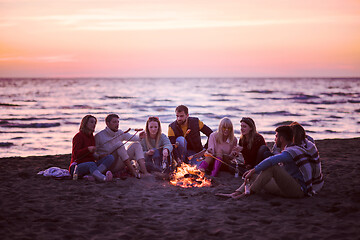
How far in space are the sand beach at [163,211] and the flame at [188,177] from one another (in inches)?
8.2

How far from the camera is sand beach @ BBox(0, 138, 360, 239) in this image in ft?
14.7

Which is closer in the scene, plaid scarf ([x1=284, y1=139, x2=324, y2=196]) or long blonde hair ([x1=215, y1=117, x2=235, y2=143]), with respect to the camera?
plaid scarf ([x1=284, y1=139, x2=324, y2=196])

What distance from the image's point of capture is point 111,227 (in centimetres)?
474

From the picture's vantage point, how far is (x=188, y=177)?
7.38m

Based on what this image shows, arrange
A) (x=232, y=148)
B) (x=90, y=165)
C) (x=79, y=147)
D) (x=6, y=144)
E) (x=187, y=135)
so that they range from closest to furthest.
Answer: (x=79, y=147)
(x=90, y=165)
(x=232, y=148)
(x=187, y=135)
(x=6, y=144)

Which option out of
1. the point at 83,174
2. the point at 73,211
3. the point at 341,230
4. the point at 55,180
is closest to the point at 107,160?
the point at 83,174

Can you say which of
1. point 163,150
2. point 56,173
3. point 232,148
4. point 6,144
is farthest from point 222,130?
point 6,144

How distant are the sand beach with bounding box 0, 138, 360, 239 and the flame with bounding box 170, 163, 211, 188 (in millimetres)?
208

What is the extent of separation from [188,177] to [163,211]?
80.7 inches

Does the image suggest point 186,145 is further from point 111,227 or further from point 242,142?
point 111,227

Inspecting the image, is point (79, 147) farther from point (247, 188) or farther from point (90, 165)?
point (247, 188)

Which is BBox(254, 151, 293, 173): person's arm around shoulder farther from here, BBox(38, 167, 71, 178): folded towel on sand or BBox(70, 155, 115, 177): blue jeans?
BBox(38, 167, 71, 178): folded towel on sand

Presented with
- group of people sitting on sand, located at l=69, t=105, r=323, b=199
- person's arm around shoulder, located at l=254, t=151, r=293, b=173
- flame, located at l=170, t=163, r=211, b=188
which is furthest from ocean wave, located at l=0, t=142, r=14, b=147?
person's arm around shoulder, located at l=254, t=151, r=293, b=173

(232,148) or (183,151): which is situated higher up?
(232,148)
